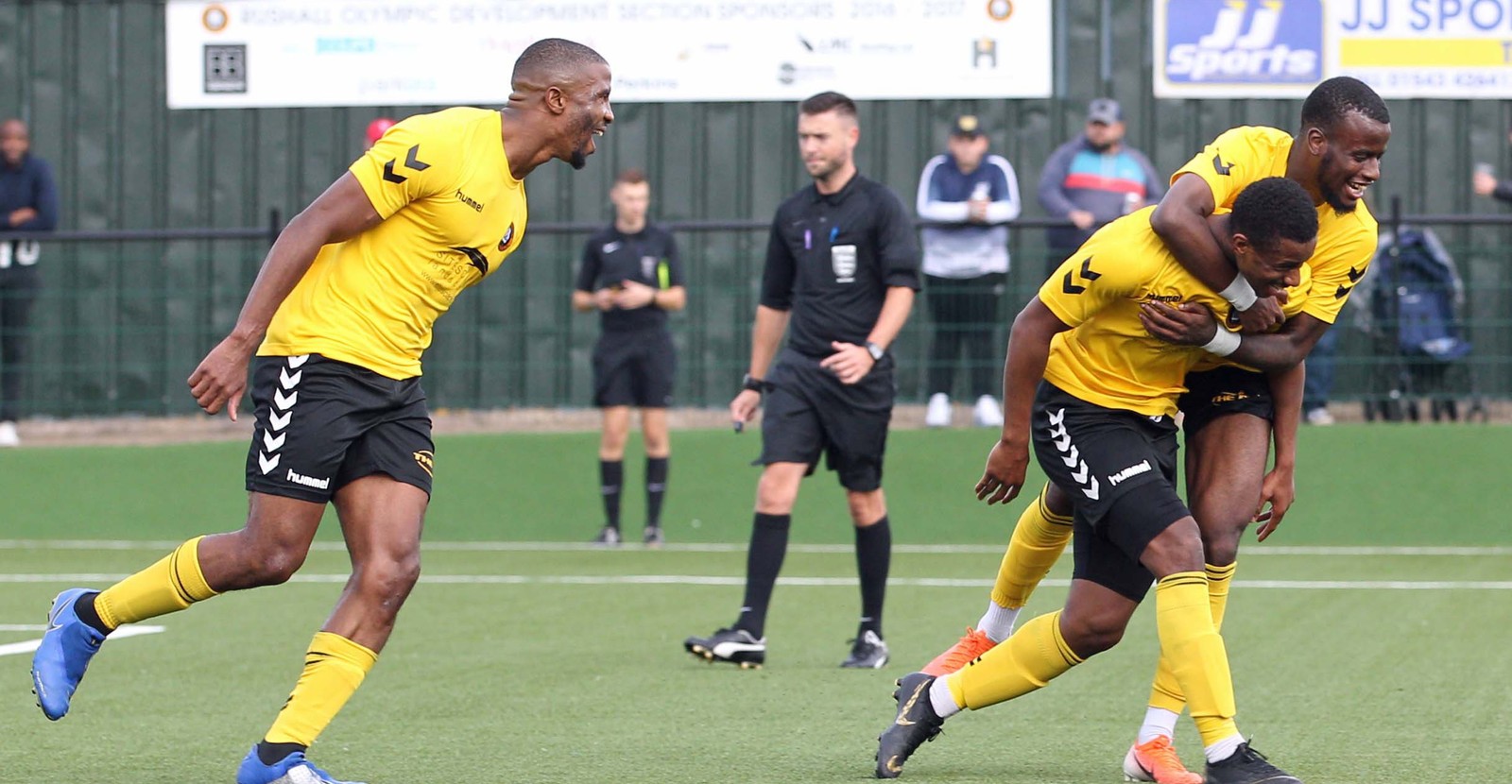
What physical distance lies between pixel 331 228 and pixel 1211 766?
98.9 inches

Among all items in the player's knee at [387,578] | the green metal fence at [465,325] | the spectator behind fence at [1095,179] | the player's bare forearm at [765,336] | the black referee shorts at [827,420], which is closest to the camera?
the player's knee at [387,578]

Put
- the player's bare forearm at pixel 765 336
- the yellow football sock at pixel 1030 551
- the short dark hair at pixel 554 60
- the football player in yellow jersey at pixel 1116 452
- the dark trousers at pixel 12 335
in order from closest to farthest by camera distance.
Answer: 1. the football player in yellow jersey at pixel 1116 452
2. the short dark hair at pixel 554 60
3. the yellow football sock at pixel 1030 551
4. the player's bare forearm at pixel 765 336
5. the dark trousers at pixel 12 335

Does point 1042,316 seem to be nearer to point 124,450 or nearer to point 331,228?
point 331,228

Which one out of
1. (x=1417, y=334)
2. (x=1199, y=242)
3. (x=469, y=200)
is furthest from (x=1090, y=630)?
(x=1417, y=334)

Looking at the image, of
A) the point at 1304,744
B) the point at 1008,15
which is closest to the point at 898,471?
Result: the point at 1008,15

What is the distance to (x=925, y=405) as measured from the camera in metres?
14.5

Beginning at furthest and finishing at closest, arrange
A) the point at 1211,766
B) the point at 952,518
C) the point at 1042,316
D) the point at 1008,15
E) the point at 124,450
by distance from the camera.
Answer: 1. the point at 1008,15
2. the point at 124,450
3. the point at 952,518
4. the point at 1042,316
5. the point at 1211,766

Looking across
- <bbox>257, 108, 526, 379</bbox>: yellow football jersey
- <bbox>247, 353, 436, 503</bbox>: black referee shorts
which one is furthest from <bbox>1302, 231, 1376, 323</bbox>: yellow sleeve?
<bbox>247, 353, 436, 503</bbox>: black referee shorts

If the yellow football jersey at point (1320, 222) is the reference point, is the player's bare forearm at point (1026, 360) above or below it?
below

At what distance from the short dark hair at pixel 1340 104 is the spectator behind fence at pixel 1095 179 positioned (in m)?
8.34

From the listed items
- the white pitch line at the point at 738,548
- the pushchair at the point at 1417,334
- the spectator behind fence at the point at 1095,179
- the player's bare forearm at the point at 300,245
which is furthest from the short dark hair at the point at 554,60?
the pushchair at the point at 1417,334

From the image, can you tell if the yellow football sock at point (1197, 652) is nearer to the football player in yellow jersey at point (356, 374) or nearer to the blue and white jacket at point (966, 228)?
the football player in yellow jersey at point (356, 374)

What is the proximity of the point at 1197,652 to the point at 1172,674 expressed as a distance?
1.23 ft

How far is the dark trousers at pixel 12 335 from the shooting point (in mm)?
15016
